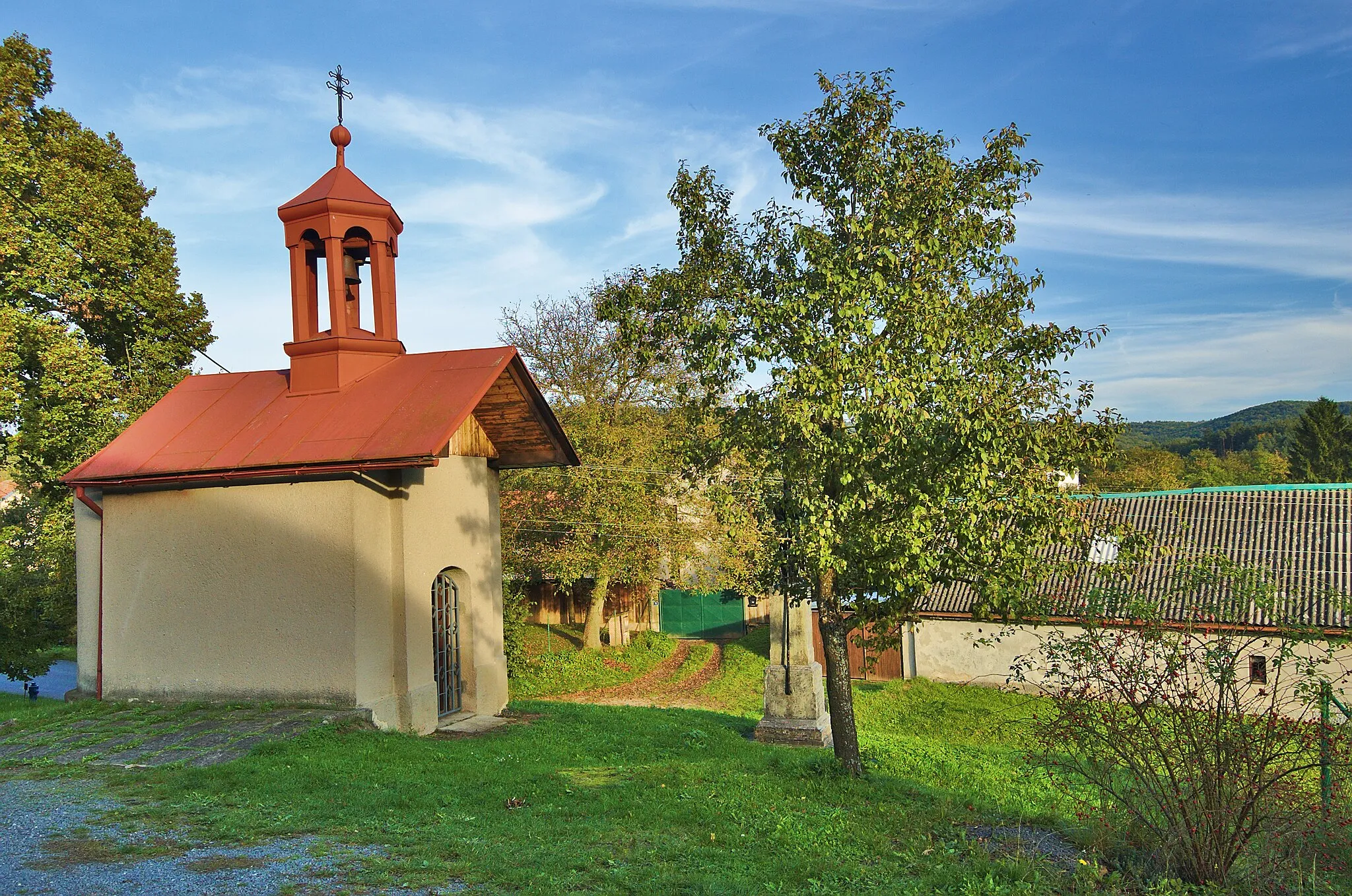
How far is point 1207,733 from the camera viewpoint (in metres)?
5.70

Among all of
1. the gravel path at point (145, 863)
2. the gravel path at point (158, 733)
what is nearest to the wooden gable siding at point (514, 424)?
the gravel path at point (158, 733)

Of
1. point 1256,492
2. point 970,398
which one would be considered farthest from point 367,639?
point 1256,492

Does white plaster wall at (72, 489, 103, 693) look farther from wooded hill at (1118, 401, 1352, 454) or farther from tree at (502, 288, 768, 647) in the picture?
wooded hill at (1118, 401, 1352, 454)

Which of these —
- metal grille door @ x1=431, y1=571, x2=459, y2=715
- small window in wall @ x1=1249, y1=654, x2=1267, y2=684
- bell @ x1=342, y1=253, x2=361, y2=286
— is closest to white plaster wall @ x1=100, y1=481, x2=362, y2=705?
metal grille door @ x1=431, y1=571, x2=459, y2=715

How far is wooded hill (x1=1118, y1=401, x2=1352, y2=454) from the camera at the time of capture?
274 ft

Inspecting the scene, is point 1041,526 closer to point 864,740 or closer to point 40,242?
point 864,740

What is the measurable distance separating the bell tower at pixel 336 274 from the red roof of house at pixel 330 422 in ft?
0.97

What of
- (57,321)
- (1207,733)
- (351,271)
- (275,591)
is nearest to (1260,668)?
(1207,733)

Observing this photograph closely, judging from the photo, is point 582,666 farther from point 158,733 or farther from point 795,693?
point 158,733

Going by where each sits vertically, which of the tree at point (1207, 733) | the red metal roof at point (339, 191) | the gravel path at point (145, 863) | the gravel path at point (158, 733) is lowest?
the gravel path at point (158, 733)

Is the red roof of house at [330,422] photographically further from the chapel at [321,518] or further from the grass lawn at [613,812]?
the grass lawn at [613,812]

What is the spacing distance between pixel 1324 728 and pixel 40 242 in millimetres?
21227

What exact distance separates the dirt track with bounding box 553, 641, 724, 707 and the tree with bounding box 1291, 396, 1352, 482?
152 ft

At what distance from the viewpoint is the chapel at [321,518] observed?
10984mm
